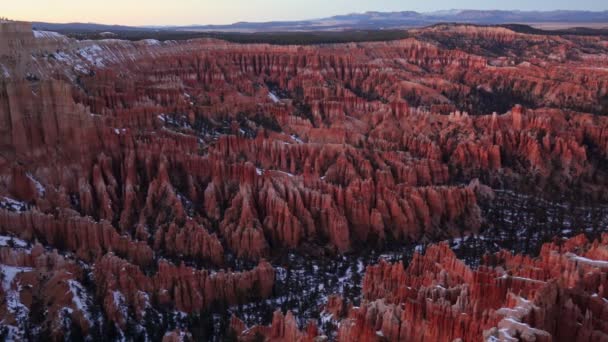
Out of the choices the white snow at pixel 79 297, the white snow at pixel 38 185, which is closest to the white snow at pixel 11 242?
the white snow at pixel 79 297

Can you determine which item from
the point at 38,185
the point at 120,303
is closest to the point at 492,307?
the point at 120,303

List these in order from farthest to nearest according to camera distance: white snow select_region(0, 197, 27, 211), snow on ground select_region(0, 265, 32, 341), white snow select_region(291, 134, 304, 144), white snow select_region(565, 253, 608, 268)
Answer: white snow select_region(291, 134, 304, 144) < white snow select_region(0, 197, 27, 211) < snow on ground select_region(0, 265, 32, 341) < white snow select_region(565, 253, 608, 268)

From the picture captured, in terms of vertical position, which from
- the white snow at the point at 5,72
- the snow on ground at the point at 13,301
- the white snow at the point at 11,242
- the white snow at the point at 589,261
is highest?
the white snow at the point at 5,72

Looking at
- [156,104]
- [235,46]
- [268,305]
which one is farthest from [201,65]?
[268,305]

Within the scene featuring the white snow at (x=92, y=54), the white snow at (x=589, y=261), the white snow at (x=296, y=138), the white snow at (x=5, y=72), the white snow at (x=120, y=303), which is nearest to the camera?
the white snow at (x=589, y=261)

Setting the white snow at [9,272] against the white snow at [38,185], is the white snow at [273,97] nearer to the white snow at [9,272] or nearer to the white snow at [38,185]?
the white snow at [38,185]

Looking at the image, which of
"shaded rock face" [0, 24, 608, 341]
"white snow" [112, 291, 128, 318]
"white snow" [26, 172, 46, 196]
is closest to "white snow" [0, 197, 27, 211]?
"shaded rock face" [0, 24, 608, 341]

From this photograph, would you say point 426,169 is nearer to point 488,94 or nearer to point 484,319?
point 484,319

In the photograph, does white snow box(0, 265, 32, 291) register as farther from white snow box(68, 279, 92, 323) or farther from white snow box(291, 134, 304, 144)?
white snow box(291, 134, 304, 144)

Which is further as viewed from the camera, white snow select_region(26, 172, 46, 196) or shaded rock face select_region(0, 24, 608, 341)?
white snow select_region(26, 172, 46, 196)
